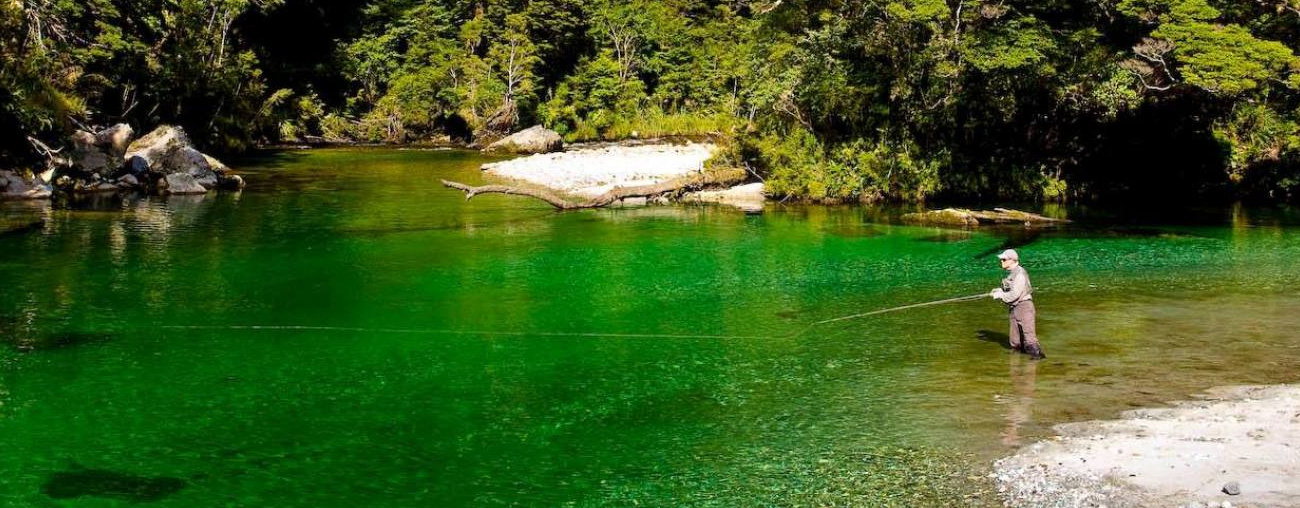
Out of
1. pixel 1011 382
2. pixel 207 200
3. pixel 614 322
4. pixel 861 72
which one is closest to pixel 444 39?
pixel 207 200

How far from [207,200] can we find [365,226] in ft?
30.0

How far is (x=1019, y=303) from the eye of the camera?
1434cm

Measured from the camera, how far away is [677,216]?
32.9 metres

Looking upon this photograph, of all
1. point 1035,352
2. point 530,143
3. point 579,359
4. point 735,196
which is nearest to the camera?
point 1035,352

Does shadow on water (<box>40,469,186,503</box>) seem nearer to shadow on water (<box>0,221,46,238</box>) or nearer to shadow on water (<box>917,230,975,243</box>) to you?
shadow on water (<box>0,221,46,238</box>)

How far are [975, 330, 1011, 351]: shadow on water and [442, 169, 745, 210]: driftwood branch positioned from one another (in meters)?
19.2

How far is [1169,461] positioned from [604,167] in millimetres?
40215

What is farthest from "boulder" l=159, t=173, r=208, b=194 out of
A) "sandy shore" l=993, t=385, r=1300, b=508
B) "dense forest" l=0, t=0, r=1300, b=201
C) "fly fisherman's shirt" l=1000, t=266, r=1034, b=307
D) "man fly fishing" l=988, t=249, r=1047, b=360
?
"sandy shore" l=993, t=385, r=1300, b=508

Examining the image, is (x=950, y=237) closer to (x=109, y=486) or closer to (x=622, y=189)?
(x=622, y=189)

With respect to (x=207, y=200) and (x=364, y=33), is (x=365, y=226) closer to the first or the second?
(x=207, y=200)

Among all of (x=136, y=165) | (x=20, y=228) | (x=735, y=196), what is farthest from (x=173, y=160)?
(x=735, y=196)

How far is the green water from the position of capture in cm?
1058

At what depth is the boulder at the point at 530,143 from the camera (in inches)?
2489

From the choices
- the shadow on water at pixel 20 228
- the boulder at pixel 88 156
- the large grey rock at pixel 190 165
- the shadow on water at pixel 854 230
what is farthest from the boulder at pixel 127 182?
the shadow on water at pixel 854 230
